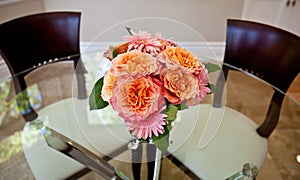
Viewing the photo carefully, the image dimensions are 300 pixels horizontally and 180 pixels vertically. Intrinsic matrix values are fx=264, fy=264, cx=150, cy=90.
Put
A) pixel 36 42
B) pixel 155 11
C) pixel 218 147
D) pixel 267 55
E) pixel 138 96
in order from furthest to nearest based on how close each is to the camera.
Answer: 1. pixel 155 11
2. pixel 36 42
3. pixel 267 55
4. pixel 218 147
5. pixel 138 96

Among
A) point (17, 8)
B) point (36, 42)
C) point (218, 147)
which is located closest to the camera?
point (218, 147)

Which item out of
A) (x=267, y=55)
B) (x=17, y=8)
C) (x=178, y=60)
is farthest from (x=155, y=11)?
(x=178, y=60)

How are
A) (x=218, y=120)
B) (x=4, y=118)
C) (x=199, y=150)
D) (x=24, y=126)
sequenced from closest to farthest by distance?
(x=199, y=150) → (x=218, y=120) → (x=24, y=126) → (x=4, y=118)

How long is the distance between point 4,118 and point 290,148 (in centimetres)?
158

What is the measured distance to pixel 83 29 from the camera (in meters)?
2.56

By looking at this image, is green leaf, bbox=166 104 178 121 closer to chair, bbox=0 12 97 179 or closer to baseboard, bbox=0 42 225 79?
chair, bbox=0 12 97 179

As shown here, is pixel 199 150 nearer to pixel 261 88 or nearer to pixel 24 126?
pixel 24 126

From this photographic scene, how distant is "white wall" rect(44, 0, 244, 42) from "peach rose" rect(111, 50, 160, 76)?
167 centimetres

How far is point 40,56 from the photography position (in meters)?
1.54

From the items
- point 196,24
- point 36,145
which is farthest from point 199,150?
point 196,24

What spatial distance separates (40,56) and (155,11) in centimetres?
129

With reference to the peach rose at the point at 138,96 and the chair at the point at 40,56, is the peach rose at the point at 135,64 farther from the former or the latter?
the chair at the point at 40,56

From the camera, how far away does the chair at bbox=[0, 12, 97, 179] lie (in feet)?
3.66

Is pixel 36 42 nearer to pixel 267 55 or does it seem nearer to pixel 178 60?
pixel 178 60
